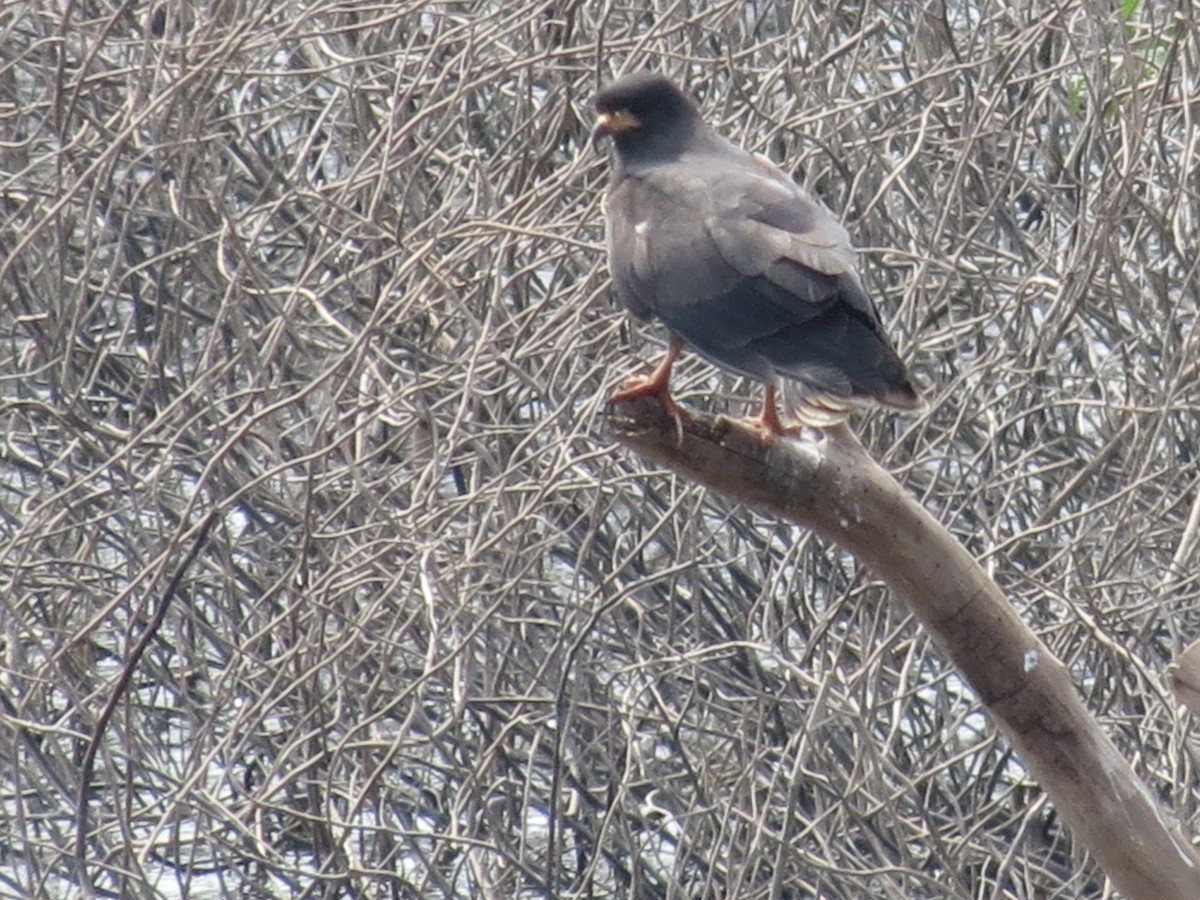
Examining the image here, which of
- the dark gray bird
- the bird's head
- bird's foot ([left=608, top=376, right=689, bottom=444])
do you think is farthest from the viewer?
the bird's head

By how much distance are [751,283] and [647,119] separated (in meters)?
0.58

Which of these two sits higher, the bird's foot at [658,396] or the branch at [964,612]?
the bird's foot at [658,396]

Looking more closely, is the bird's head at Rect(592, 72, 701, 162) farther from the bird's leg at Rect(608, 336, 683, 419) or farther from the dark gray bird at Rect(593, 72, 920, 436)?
the bird's leg at Rect(608, 336, 683, 419)

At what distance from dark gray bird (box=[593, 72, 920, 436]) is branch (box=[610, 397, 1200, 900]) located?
0.07 m

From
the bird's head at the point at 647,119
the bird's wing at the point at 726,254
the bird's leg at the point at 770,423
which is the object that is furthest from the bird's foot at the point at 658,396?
the bird's head at the point at 647,119

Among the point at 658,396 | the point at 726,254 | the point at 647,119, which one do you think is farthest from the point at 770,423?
the point at 647,119

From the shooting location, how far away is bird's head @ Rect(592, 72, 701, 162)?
320cm

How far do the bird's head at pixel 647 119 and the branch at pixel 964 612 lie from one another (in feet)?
2.52

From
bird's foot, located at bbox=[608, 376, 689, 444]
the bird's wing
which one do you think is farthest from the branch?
the bird's wing

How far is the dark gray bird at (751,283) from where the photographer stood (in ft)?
8.57

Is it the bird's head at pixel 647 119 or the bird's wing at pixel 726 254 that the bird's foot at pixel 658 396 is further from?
the bird's head at pixel 647 119

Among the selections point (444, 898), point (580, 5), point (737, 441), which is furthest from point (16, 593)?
point (737, 441)

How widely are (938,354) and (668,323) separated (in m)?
1.51

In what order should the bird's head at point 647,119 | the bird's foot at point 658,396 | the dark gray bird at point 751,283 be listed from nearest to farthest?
the bird's foot at point 658,396, the dark gray bird at point 751,283, the bird's head at point 647,119
